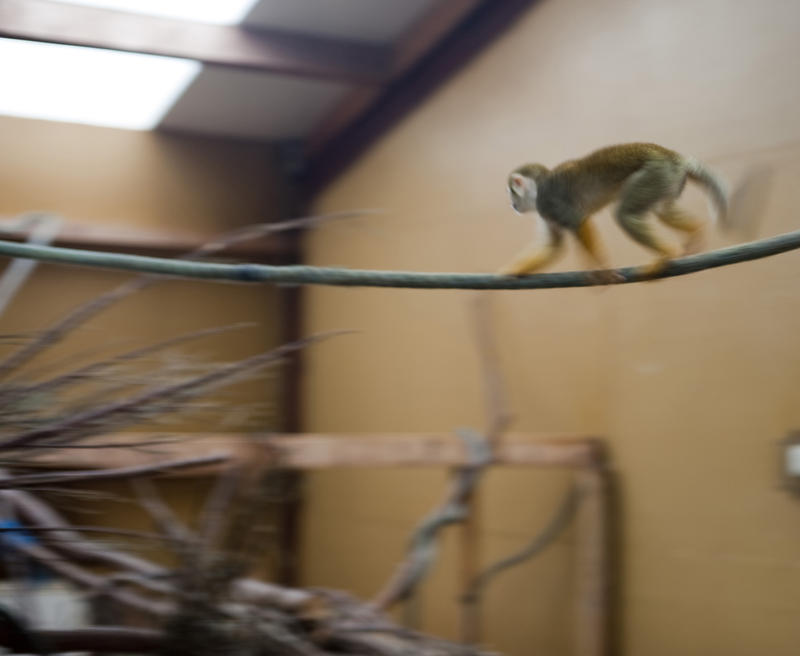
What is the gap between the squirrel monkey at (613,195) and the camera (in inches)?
52.6

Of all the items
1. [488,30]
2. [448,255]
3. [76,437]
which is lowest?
[76,437]

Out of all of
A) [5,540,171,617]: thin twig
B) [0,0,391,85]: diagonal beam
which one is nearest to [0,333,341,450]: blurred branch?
Result: [5,540,171,617]: thin twig

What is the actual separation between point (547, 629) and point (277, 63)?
2.15 metres

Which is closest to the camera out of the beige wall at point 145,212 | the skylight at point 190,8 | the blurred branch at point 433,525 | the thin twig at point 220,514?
the thin twig at point 220,514

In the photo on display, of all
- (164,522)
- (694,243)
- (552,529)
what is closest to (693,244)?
(694,243)

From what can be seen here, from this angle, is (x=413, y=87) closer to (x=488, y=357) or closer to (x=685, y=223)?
(x=488, y=357)

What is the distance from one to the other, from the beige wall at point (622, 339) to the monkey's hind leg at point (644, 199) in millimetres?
1346

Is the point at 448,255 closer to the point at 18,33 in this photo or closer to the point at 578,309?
the point at 578,309

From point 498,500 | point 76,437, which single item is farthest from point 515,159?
point 76,437

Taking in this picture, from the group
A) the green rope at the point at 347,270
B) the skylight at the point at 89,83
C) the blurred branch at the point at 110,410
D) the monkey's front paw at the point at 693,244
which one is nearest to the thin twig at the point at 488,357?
the skylight at the point at 89,83

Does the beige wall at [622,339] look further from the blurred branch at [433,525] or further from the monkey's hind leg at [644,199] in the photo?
the monkey's hind leg at [644,199]

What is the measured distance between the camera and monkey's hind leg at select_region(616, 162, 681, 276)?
1.33 m

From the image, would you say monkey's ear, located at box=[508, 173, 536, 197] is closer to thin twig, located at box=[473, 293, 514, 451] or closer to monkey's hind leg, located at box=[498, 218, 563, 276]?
monkey's hind leg, located at box=[498, 218, 563, 276]

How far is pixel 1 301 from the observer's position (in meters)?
1.72
